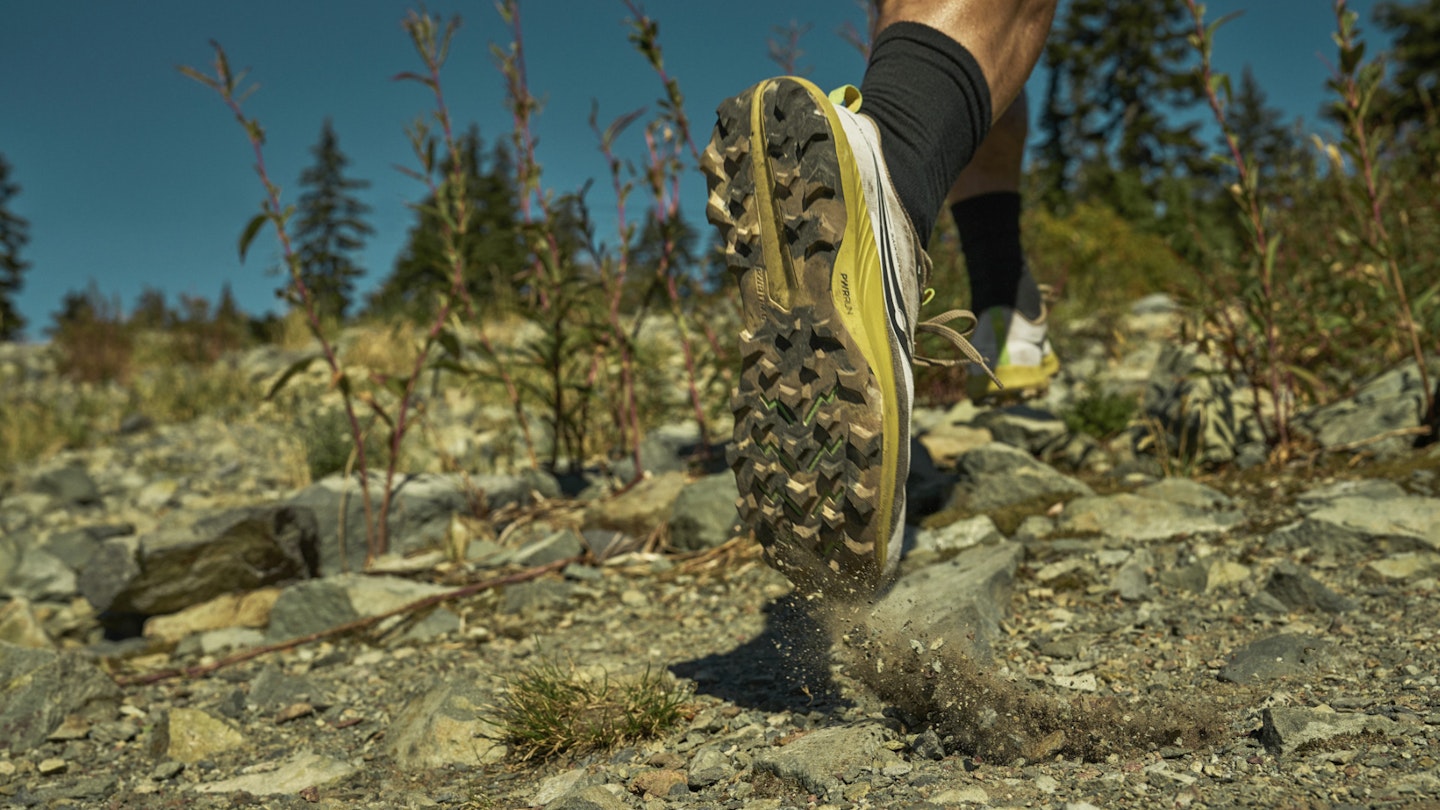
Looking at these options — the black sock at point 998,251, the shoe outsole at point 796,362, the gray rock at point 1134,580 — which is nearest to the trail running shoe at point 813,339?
the shoe outsole at point 796,362

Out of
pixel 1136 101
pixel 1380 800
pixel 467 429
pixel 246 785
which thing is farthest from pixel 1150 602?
pixel 1136 101

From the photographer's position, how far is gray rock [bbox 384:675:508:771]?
1.78m

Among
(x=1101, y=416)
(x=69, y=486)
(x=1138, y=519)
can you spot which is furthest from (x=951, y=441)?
(x=69, y=486)

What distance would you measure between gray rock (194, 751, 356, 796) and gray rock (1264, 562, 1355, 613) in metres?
1.95

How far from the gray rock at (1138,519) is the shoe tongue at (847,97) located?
1.47 m

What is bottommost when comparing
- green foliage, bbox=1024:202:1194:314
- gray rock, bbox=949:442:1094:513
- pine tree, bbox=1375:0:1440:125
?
gray rock, bbox=949:442:1094:513

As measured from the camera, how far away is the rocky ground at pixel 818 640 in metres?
1.39

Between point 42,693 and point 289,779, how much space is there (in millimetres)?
823

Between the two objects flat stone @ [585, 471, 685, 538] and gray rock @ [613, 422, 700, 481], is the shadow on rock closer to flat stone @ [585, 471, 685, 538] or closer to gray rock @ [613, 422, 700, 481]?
flat stone @ [585, 471, 685, 538]

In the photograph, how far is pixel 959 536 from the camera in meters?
2.74

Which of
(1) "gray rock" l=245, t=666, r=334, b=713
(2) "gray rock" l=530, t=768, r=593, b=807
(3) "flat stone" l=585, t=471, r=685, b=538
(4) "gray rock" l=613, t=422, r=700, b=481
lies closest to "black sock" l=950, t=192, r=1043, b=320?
(3) "flat stone" l=585, t=471, r=685, b=538

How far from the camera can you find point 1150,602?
7.03 feet

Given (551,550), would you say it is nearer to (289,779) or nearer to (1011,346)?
(289,779)

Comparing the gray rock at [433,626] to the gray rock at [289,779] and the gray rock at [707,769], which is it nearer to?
the gray rock at [289,779]
